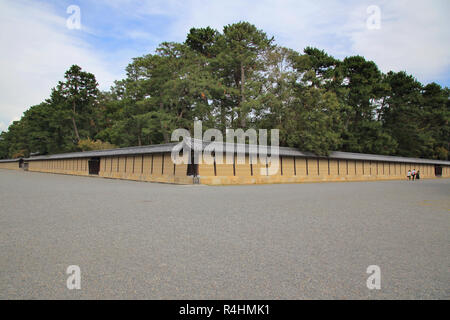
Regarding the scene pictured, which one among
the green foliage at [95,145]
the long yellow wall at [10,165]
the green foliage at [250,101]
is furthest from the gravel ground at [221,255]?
the long yellow wall at [10,165]

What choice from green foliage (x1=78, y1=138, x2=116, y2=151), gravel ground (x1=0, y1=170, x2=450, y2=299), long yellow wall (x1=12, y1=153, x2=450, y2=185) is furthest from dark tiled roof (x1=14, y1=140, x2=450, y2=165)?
gravel ground (x1=0, y1=170, x2=450, y2=299)

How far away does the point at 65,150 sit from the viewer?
5712cm

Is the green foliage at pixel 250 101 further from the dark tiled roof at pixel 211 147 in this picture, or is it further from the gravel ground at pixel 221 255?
the gravel ground at pixel 221 255

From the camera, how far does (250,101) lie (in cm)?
3189

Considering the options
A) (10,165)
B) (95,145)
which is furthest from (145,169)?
(10,165)

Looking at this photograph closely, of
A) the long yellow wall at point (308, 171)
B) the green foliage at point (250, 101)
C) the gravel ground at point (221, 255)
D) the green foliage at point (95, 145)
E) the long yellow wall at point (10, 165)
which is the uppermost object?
the green foliage at point (250, 101)

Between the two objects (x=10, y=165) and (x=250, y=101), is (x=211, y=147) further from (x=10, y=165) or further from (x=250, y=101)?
(x=10, y=165)

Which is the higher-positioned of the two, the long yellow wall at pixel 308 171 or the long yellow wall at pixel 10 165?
the long yellow wall at pixel 10 165

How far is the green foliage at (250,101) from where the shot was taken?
31.3 m

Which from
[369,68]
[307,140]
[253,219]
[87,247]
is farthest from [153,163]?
[369,68]

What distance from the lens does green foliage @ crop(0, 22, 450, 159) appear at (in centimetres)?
3131

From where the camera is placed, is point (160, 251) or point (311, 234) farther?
point (311, 234)

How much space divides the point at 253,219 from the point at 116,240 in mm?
3320
